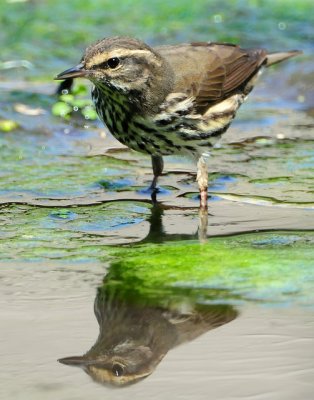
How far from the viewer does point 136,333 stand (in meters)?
5.63

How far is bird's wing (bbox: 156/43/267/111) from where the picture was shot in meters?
8.47

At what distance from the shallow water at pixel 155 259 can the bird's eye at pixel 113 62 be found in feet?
3.48

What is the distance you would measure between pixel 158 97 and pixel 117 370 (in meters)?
3.32

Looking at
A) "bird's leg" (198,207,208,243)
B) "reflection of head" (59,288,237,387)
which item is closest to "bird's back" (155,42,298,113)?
"bird's leg" (198,207,208,243)

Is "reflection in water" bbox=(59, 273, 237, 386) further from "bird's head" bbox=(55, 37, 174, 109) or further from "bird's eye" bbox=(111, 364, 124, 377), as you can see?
"bird's head" bbox=(55, 37, 174, 109)

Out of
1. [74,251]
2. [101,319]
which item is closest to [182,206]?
[74,251]

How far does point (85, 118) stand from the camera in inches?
417

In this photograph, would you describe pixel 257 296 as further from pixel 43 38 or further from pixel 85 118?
pixel 43 38

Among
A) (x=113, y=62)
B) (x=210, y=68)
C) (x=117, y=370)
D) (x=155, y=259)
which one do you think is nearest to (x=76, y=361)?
(x=117, y=370)

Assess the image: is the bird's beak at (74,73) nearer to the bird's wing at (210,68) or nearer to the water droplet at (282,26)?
the bird's wing at (210,68)

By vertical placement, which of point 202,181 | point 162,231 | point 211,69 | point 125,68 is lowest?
point 162,231

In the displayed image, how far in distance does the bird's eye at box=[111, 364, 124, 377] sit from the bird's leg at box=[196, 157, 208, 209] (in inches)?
118

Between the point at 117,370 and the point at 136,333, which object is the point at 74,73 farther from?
the point at 117,370

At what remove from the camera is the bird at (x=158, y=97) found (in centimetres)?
779
